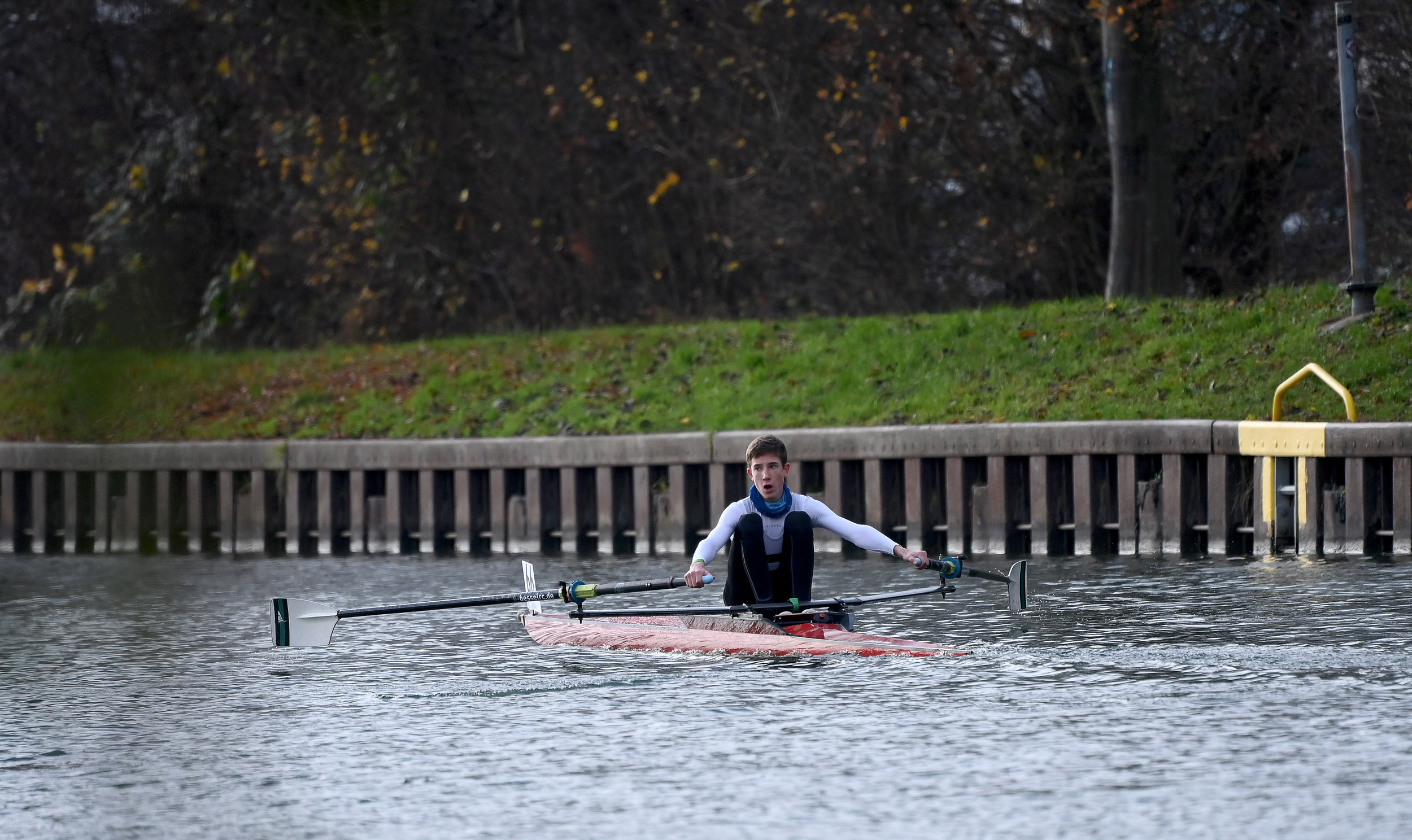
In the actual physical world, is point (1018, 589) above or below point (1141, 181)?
below

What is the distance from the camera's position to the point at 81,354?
2.98 metres

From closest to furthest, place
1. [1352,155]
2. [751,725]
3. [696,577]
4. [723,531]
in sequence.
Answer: [751,725] < [696,577] < [723,531] < [1352,155]

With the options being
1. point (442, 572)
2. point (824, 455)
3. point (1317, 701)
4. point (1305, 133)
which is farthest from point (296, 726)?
point (1305, 133)

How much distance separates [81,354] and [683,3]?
2473 centimetres

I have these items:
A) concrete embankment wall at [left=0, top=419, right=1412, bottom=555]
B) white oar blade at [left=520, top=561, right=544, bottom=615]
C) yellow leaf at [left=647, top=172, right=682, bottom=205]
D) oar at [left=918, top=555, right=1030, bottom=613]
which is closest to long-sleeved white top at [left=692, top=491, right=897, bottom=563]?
oar at [left=918, top=555, right=1030, bottom=613]

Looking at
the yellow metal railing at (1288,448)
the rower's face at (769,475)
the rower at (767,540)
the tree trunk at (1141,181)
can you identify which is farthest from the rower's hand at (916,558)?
the tree trunk at (1141,181)

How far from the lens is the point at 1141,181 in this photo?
22.1m

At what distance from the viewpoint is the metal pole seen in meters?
16.8

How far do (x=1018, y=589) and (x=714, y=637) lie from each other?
196 centimetres

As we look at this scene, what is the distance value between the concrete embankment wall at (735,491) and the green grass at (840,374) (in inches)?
36.3

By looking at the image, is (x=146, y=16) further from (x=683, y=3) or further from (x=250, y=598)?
(x=250, y=598)

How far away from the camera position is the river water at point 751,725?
21.4 feet

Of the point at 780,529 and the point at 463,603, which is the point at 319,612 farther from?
the point at 780,529

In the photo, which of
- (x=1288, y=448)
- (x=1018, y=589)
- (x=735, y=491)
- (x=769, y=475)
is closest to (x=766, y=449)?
(x=769, y=475)
